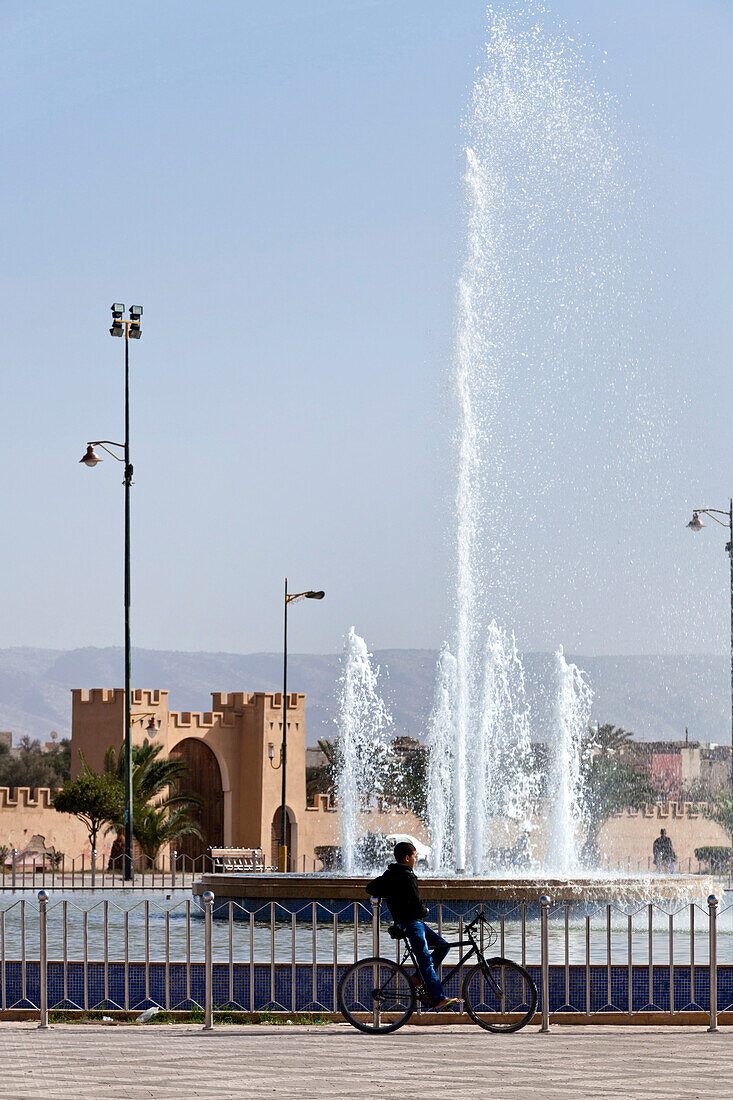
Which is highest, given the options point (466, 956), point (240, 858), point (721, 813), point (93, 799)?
point (466, 956)

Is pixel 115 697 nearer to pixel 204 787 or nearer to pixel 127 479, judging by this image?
pixel 204 787

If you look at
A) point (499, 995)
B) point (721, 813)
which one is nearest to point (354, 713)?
point (499, 995)

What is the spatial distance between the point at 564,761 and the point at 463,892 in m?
10.4

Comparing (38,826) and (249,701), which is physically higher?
(249,701)

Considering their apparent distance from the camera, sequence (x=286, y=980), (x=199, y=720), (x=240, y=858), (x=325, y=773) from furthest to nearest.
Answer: (x=325, y=773) → (x=199, y=720) → (x=240, y=858) → (x=286, y=980)

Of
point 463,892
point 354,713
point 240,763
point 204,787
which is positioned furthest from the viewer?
point 204,787

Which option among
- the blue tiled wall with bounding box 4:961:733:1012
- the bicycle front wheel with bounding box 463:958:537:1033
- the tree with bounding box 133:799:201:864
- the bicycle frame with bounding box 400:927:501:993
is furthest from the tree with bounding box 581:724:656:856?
the bicycle frame with bounding box 400:927:501:993

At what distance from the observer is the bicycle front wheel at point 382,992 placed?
9430 mm

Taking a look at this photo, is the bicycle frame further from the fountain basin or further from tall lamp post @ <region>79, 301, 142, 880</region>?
tall lamp post @ <region>79, 301, 142, 880</region>

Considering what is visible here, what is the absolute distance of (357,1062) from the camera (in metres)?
8.34

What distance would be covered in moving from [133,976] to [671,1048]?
3.99 meters

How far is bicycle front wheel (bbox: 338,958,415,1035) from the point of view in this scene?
30.9 ft

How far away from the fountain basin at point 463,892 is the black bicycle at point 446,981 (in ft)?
21.9

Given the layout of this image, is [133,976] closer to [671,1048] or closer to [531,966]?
[531,966]
